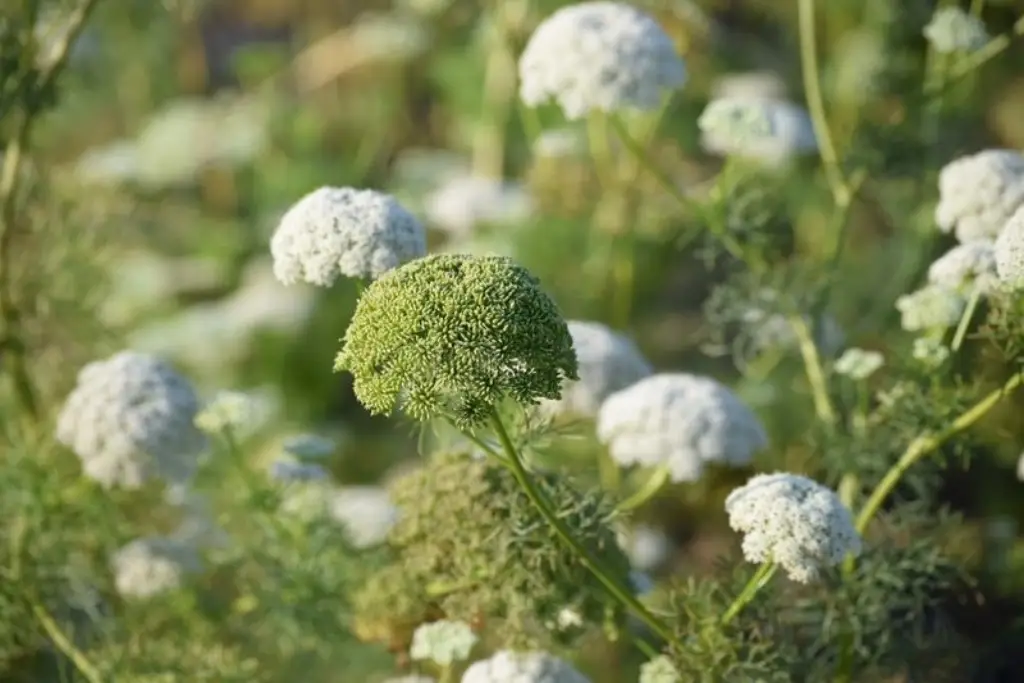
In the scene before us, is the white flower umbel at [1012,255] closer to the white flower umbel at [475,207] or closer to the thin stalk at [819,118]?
the thin stalk at [819,118]

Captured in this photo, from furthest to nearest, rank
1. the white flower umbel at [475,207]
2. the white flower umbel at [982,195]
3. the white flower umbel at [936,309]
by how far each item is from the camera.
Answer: the white flower umbel at [475,207]
the white flower umbel at [982,195]
the white flower umbel at [936,309]

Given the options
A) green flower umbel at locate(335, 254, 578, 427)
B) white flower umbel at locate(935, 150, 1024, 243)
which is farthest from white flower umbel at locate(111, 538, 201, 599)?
white flower umbel at locate(935, 150, 1024, 243)

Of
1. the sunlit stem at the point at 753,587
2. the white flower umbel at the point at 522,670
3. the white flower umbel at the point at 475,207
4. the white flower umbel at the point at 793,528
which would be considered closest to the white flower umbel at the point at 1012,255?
the white flower umbel at the point at 793,528

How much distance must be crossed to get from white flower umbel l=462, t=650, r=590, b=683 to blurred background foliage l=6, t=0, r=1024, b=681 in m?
0.68

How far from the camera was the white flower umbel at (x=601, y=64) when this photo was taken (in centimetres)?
235

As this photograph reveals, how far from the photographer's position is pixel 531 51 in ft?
8.04

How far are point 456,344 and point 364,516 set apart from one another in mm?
1364

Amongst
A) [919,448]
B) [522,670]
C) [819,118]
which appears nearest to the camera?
[522,670]

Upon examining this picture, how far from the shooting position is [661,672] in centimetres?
200

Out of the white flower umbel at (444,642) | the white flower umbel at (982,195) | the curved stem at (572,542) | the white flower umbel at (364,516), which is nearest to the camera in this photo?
the curved stem at (572,542)

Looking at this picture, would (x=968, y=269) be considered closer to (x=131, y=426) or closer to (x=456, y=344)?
(x=456, y=344)

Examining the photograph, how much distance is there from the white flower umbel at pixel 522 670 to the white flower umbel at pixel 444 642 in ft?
0.15

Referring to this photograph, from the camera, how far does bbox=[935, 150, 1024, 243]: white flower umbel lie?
2.24 m

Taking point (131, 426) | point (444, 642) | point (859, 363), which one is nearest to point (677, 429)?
point (859, 363)
